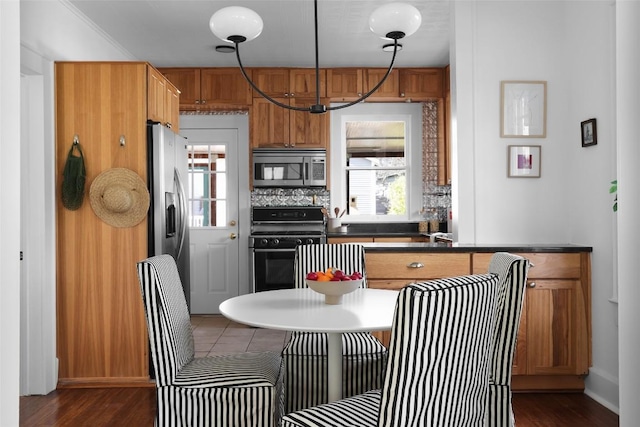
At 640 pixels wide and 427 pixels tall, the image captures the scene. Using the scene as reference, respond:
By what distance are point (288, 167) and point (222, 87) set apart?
1036mm

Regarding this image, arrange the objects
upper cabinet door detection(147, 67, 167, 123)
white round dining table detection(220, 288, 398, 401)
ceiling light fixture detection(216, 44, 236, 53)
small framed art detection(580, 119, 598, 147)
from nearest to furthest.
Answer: white round dining table detection(220, 288, 398, 401) < small framed art detection(580, 119, 598, 147) < upper cabinet door detection(147, 67, 167, 123) < ceiling light fixture detection(216, 44, 236, 53)

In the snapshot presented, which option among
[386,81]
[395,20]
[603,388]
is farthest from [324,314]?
[386,81]

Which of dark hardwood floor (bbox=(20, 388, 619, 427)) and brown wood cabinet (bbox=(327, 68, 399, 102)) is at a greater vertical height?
brown wood cabinet (bbox=(327, 68, 399, 102))

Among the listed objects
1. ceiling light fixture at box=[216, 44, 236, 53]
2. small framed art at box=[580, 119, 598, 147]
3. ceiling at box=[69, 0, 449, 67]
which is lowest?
small framed art at box=[580, 119, 598, 147]

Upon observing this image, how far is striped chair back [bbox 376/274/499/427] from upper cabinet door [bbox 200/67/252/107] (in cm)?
444

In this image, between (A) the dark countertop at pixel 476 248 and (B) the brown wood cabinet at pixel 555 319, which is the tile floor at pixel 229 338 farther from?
(B) the brown wood cabinet at pixel 555 319

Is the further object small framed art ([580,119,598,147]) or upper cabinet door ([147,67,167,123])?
upper cabinet door ([147,67,167,123])

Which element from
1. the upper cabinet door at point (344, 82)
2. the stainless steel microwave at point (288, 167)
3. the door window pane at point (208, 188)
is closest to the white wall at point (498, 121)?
the upper cabinet door at point (344, 82)

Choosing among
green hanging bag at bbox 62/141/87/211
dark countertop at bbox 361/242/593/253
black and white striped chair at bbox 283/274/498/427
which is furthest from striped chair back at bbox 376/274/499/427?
green hanging bag at bbox 62/141/87/211

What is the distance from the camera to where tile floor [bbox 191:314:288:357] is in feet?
14.7

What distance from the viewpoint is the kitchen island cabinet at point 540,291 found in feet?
10.7

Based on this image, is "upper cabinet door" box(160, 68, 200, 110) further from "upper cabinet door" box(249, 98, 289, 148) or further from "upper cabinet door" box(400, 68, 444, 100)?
"upper cabinet door" box(400, 68, 444, 100)
